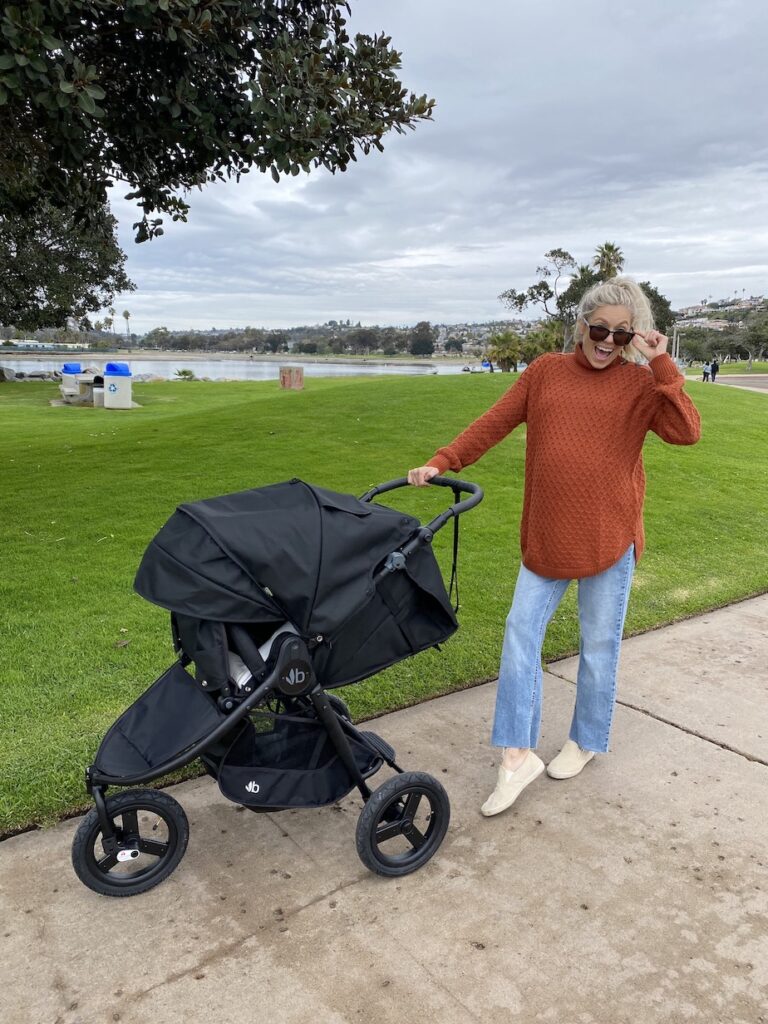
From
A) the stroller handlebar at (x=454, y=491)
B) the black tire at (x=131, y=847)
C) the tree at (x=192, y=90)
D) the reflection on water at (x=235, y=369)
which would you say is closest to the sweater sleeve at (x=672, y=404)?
the stroller handlebar at (x=454, y=491)

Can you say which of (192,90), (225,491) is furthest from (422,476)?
(225,491)

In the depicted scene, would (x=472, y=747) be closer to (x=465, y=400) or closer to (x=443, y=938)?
(x=443, y=938)

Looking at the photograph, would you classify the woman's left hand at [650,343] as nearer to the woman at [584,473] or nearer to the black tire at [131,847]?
the woman at [584,473]

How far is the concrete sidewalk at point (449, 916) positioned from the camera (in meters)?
1.94

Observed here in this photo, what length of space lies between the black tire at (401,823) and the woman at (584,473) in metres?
0.32

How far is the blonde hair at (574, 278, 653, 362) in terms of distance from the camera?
257 centimetres

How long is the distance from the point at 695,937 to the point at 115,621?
3.47 m

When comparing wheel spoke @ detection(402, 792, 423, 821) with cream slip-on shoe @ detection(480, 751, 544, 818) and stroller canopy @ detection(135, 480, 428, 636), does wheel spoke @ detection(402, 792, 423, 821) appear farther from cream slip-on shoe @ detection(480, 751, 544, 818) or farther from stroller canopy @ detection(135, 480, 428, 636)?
stroller canopy @ detection(135, 480, 428, 636)

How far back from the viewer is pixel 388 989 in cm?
197

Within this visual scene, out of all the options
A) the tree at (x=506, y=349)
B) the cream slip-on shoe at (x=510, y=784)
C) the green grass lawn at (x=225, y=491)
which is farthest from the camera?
the tree at (x=506, y=349)

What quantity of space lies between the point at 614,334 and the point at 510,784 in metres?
1.66

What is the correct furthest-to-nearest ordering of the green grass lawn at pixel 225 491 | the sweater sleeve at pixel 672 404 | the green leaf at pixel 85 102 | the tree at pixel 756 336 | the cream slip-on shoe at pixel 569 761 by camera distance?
the tree at pixel 756 336, the green leaf at pixel 85 102, the green grass lawn at pixel 225 491, the cream slip-on shoe at pixel 569 761, the sweater sleeve at pixel 672 404

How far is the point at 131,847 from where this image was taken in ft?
7.48

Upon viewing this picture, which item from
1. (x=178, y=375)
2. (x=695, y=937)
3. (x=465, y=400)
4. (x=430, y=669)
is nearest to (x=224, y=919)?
(x=695, y=937)
